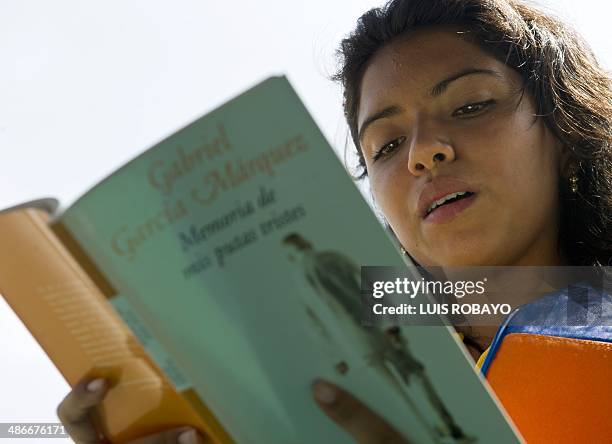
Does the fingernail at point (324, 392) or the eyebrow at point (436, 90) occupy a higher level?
the eyebrow at point (436, 90)

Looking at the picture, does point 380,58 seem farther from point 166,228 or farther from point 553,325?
point 166,228

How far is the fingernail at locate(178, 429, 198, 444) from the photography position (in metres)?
1.00

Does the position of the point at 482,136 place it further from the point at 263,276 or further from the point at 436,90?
the point at 263,276

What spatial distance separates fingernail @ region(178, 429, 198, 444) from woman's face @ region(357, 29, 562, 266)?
2.36 feet

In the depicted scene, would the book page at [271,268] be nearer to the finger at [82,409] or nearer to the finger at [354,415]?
the finger at [354,415]

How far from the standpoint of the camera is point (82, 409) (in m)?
1.08

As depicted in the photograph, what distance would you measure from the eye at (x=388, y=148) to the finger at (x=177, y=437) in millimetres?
853

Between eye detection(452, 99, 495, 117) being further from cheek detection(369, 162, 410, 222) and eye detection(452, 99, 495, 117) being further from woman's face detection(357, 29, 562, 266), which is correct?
cheek detection(369, 162, 410, 222)

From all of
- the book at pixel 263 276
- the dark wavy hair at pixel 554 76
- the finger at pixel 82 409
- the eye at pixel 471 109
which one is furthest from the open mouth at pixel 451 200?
the finger at pixel 82 409

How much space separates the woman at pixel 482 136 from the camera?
1.50 m

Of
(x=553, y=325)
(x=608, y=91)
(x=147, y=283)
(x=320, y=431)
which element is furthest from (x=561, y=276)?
(x=147, y=283)

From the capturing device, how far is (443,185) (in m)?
1.48

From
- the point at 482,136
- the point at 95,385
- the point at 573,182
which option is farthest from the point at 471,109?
the point at 95,385

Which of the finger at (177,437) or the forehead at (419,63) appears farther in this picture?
the forehead at (419,63)
